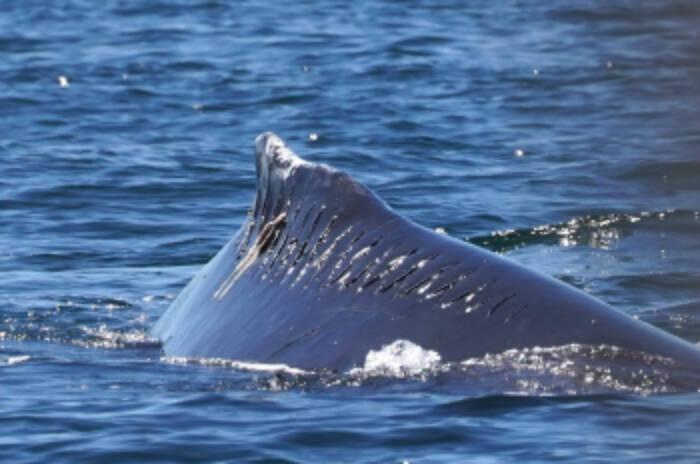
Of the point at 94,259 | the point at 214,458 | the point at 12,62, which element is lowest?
the point at 214,458

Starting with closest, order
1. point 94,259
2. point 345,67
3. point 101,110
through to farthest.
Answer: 1. point 94,259
2. point 101,110
3. point 345,67

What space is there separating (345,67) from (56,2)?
31.8 ft

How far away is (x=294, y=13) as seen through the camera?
107 ft

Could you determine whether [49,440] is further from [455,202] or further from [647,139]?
[647,139]

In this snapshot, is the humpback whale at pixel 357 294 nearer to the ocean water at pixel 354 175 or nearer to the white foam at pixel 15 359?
the ocean water at pixel 354 175

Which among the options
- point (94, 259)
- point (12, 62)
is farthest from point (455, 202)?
point (12, 62)

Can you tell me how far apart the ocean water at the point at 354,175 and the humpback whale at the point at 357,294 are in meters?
0.13

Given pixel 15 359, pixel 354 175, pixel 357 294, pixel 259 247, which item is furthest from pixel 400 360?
pixel 354 175

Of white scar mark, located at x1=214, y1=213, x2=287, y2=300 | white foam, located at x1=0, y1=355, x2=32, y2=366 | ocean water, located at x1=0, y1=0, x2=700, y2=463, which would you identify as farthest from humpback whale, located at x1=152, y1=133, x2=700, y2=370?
white foam, located at x1=0, y1=355, x2=32, y2=366

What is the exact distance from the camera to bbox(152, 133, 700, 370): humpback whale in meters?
8.39

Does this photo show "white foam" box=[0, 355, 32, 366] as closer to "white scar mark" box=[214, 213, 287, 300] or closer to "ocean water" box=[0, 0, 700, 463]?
"ocean water" box=[0, 0, 700, 463]

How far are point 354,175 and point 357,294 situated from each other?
9.85 metres

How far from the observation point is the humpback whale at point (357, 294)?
27.5 feet

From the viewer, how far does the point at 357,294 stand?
894 cm
